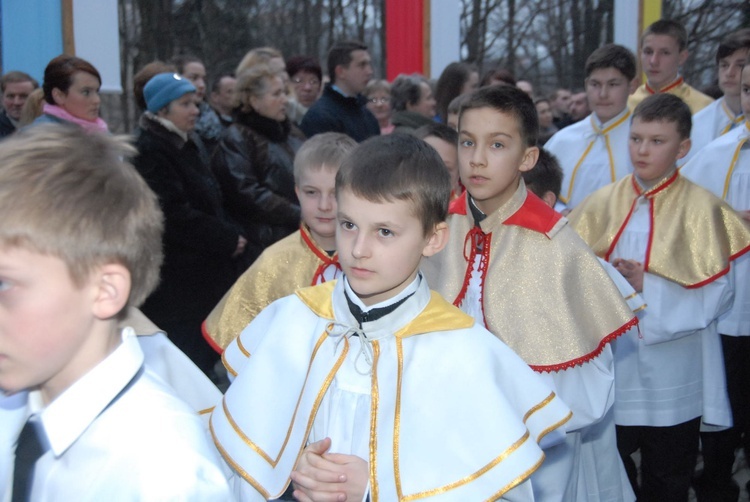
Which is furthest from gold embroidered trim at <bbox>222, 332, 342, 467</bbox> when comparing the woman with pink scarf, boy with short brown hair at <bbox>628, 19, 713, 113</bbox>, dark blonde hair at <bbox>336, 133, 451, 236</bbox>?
boy with short brown hair at <bbox>628, 19, 713, 113</bbox>

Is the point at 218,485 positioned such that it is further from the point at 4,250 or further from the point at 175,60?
the point at 175,60

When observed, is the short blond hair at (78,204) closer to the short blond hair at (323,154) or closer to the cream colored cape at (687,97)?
the short blond hair at (323,154)

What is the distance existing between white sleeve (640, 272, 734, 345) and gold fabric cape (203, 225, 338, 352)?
1.59m

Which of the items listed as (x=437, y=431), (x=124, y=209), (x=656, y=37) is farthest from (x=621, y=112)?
(x=124, y=209)

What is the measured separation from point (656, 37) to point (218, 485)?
5.59 meters

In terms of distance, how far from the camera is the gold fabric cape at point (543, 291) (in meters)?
3.18

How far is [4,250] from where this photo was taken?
5.30 feet

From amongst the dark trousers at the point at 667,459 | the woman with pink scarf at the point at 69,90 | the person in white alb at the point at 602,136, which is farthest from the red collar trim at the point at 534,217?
the woman with pink scarf at the point at 69,90

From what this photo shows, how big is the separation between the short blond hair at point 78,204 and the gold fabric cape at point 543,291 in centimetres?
163

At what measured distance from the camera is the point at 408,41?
1208 cm

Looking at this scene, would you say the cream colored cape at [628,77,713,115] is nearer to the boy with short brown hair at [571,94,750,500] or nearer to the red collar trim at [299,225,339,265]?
the boy with short brown hair at [571,94,750,500]

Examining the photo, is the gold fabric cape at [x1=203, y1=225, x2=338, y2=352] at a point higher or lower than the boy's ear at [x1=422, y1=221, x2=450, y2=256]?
lower

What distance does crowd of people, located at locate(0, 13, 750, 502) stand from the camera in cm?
167

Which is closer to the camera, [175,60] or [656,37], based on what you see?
[656,37]
